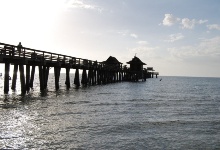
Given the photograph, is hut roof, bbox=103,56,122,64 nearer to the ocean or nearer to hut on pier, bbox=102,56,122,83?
hut on pier, bbox=102,56,122,83

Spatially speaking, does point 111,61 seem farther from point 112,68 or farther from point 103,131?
point 103,131

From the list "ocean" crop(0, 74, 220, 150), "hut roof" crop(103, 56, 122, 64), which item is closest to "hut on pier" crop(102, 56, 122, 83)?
"hut roof" crop(103, 56, 122, 64)

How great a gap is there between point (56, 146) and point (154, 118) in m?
7.39

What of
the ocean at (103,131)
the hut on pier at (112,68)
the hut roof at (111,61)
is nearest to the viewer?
the ocean at (103,131)

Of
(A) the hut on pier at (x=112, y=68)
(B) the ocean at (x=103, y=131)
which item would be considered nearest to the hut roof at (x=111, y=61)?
(A) the hut on pier at (x=112, y=68)

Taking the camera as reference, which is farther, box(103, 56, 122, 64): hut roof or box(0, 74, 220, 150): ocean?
box(103, 56, 122, 64): hut roof

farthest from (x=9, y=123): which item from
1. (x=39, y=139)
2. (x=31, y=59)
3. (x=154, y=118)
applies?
(x=31, y=59)

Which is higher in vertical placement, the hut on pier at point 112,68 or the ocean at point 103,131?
the hut on pier at point 112,68

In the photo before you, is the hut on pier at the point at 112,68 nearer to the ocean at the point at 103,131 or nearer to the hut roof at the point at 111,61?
the hut roof at the point at 111,61

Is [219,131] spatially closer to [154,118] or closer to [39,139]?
[154,118]

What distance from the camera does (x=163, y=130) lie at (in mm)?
12828

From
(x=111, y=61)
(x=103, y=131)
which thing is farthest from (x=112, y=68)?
(x=103, y=131)

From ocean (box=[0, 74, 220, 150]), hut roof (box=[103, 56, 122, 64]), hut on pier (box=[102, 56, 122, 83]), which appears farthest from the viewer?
hut roof (box=[103, 56, 122, 64])

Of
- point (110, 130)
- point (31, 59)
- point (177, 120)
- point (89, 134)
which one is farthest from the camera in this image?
point (31, 59)
